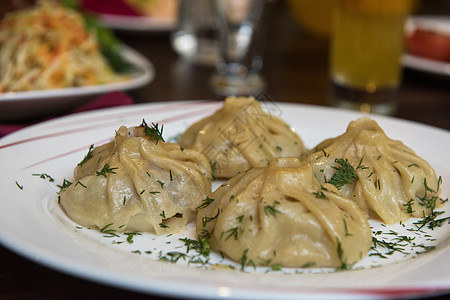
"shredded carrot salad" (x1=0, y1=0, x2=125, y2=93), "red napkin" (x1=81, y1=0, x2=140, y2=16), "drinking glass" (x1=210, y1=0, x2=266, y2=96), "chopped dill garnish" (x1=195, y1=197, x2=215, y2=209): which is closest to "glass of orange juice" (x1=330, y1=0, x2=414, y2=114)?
"drinking glass" (x1=210, y1=0, x2=266, y2=96)

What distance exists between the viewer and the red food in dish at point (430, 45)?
4.78m

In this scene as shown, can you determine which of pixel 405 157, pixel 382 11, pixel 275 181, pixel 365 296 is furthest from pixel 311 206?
pixel 382 11

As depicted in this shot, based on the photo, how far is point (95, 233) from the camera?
1.95 metres

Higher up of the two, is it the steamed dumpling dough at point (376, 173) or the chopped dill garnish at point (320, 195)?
→ the chopped dill garnish at point (320, 195)

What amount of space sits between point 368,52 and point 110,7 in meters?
2.92

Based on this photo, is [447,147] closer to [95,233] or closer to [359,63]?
[359,63]

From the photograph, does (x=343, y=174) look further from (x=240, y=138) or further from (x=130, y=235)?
(x=130, y=235)

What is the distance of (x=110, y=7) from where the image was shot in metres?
5.88

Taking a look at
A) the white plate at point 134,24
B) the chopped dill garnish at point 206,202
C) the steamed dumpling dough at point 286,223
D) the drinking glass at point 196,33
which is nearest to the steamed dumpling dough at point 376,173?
the steamed dumpling dough at point 286,223

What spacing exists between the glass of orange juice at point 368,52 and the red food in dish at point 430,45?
3.28 feet

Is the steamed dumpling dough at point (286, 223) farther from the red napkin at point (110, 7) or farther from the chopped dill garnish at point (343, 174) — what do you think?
the red napkin at point (110, 7)

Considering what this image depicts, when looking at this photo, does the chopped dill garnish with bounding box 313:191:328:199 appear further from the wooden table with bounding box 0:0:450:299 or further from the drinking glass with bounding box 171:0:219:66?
the drinking glass with bounding box 171:0:219:66

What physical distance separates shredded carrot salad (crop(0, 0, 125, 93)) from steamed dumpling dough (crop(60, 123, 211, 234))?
1.65 meters

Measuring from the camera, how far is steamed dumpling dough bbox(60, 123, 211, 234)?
201 cm
